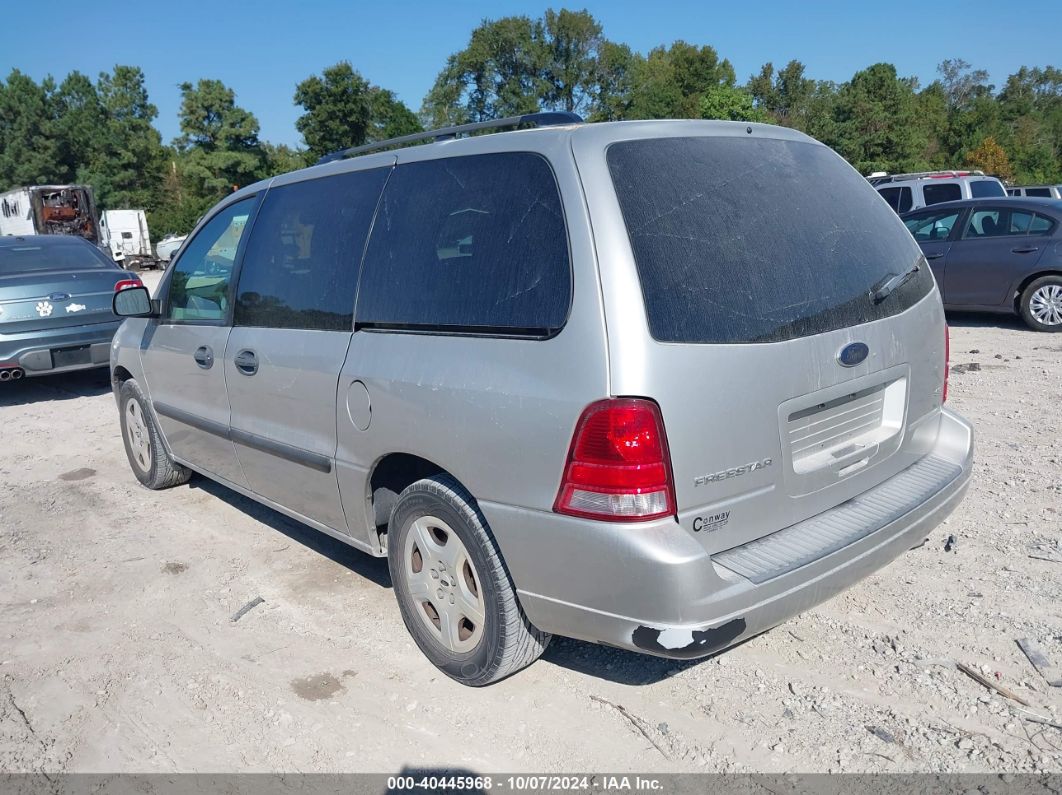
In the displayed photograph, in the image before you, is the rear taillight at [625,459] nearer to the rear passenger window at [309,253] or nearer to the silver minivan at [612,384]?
the silver minivan at [612,384]

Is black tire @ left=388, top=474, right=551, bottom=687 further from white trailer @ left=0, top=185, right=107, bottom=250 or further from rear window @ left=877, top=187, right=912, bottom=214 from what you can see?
white trailer @ left=0, top=185, right=107, bottom=250

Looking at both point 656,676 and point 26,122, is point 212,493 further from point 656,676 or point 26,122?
point 26,122

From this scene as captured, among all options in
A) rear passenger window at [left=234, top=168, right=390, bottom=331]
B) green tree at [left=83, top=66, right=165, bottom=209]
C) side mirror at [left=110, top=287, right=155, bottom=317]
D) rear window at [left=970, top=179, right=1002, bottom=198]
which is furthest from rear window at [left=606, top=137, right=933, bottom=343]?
green tree at [left=83, top=66, right=165, bottom=209]

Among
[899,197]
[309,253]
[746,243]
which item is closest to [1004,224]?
[899,197]

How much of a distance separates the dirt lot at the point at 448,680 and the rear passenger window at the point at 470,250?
138 centimetres

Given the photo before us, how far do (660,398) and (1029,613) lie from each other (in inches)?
83.4

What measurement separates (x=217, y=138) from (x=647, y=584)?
195ft

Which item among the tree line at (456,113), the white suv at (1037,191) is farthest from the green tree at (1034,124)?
the white suv at (1037,191)

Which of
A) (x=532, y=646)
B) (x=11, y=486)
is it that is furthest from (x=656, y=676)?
(x=11, y=486)

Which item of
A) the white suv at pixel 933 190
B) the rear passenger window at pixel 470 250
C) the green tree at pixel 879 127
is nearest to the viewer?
the rear passenger window at pixel 470 250

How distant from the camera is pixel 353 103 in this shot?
5094 cm

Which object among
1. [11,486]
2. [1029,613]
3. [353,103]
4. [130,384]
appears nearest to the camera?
[1029,613]

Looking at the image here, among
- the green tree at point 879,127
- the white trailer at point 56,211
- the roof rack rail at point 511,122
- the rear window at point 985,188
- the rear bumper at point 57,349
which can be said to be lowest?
the rear bumper at point 57,349

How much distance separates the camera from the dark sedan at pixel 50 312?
25.9 ft
